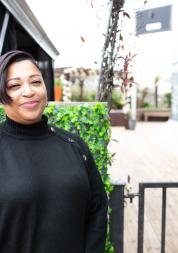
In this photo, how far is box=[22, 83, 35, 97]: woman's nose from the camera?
5.21ft

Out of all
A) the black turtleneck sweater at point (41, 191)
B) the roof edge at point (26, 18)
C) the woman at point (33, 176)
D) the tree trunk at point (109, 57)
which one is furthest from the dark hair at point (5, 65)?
the roof edge at point (26, 18)

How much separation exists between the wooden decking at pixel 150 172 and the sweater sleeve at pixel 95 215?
0.94 m

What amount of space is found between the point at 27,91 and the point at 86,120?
0.94m

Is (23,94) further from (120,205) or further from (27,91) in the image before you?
(120,205)

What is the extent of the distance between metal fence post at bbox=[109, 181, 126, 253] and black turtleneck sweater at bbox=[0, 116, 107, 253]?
959mm

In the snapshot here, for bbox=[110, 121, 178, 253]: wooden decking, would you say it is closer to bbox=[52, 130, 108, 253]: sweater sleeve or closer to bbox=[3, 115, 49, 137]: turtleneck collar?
bbox=[52, 130, 108, 253]: sweater sleeve

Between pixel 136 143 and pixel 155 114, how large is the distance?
9.46m

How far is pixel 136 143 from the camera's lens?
12125mm

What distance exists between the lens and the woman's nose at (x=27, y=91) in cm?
159

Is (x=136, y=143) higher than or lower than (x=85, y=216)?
lower

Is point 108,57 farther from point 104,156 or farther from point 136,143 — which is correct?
point 136,143

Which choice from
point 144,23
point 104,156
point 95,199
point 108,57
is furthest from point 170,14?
point 95,199

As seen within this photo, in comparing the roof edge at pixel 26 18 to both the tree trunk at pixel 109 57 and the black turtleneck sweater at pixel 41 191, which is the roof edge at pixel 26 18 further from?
the black turtleneck sweater at pixel 41 191

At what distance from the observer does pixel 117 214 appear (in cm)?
268
